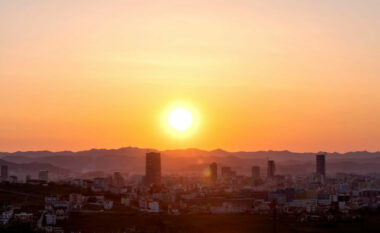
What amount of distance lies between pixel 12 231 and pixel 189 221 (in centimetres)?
1777

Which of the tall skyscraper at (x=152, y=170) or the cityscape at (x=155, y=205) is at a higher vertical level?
the tall skyscraper at (x=152, y=170)

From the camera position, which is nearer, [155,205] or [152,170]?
[155,205]

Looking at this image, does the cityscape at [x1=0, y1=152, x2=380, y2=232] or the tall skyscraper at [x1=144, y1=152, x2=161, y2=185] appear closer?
the cityscape at [x1=0, y1=152, x2=380, y2=232]

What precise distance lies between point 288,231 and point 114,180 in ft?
178

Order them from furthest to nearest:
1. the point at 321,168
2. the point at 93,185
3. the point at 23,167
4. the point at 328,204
A: the point at 23,167, the point at 321,168, the point at 93,185, the point at 328,204

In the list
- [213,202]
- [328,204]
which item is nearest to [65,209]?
[213,202]

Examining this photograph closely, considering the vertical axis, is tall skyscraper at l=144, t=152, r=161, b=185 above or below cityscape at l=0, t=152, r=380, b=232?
above

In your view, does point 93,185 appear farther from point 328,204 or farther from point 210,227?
point 210,227

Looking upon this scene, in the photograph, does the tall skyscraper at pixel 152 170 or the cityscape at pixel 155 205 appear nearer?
the cityscape at pixel 155 205

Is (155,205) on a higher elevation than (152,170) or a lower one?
lower

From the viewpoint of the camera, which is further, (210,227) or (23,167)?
(23,167)

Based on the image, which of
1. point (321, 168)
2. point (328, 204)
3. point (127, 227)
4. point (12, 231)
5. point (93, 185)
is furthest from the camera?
point (321, 168)

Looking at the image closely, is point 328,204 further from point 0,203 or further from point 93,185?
point 0,203

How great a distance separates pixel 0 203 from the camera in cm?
4909
